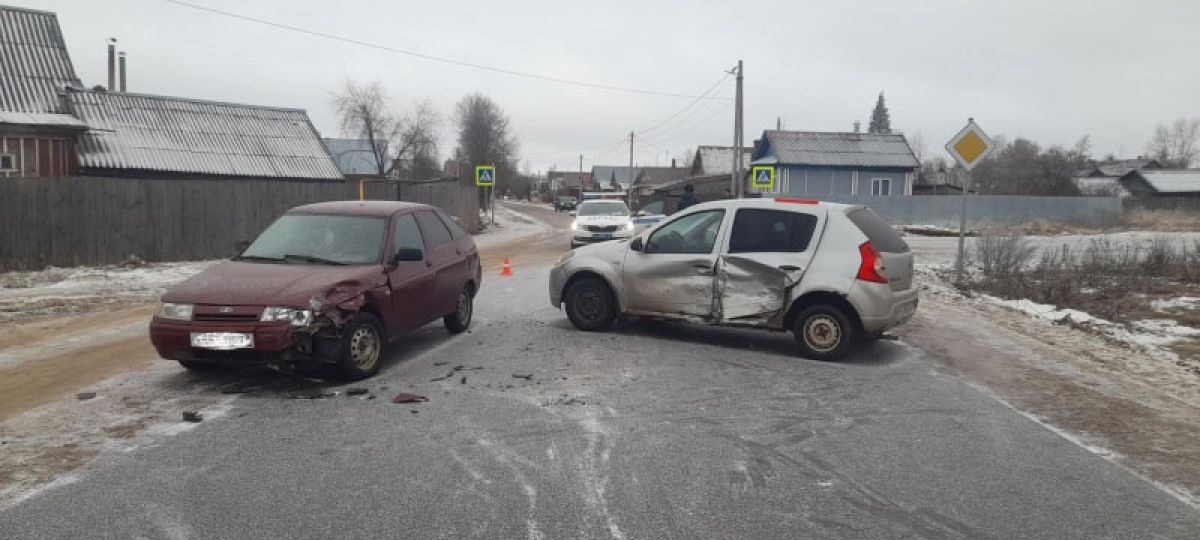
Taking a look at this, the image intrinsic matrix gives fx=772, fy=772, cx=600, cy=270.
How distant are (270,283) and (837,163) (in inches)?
1678

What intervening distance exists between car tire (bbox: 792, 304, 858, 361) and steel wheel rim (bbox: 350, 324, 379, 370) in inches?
155

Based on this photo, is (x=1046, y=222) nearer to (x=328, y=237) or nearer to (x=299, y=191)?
(x=299, y=191)

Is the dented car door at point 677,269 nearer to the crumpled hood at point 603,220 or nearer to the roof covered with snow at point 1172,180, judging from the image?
the crumpled hood at point 603,220

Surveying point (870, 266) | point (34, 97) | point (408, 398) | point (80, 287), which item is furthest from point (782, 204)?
point (34, 97)

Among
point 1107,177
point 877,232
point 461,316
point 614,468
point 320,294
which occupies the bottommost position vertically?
point 614,468

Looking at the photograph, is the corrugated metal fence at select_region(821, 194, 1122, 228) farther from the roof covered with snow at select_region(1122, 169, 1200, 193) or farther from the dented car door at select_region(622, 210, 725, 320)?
the dented car door at select_region(622, 210, 725, 320)

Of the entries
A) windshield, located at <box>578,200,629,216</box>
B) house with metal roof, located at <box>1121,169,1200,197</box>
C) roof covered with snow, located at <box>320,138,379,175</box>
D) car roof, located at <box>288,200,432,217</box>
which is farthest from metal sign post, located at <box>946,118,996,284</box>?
house with metal roof, located at <box>1121,169,1200,197</box>

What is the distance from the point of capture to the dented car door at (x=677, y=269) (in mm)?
7910

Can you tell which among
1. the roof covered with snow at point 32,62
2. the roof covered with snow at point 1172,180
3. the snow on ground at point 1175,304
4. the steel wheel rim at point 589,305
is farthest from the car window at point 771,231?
the roof covered with snow at point 1172,180

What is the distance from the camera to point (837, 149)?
4578 cm

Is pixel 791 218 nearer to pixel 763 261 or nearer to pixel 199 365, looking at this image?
pixel 763 261

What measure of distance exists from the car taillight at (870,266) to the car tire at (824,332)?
422mm

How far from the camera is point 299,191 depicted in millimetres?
20109

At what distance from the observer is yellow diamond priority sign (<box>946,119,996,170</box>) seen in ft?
43.9
